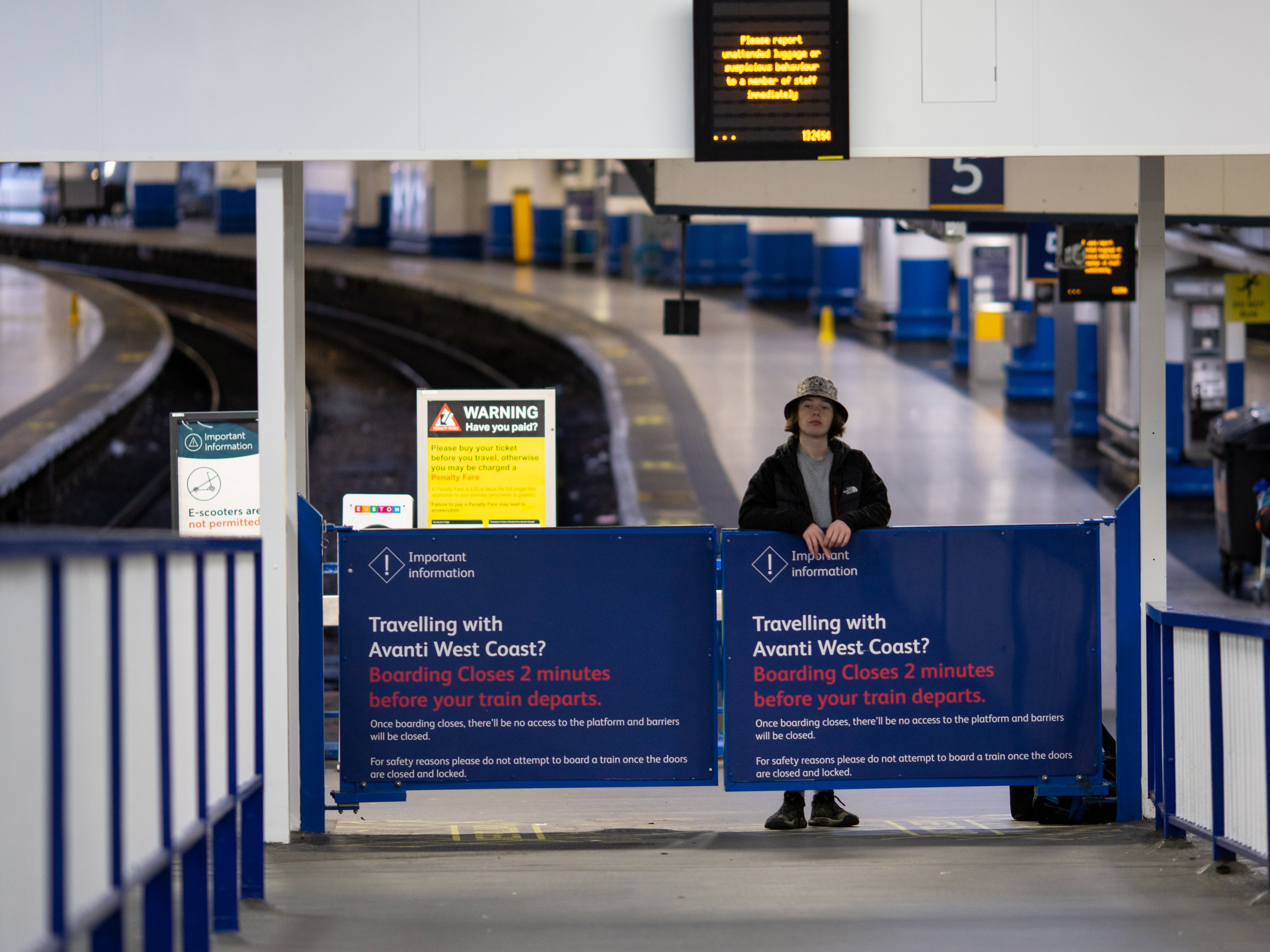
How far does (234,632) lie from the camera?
425cm

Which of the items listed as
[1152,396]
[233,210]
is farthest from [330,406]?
[233,210]

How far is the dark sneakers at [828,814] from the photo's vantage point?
612 cm

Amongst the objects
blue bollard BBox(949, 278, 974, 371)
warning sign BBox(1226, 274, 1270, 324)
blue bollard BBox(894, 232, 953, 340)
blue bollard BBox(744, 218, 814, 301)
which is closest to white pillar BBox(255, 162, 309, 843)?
warning sign BBox(1226, 274, 1270, 324)

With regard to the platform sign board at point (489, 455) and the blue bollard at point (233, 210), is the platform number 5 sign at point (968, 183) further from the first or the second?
the blue bollard at point (233, 210)

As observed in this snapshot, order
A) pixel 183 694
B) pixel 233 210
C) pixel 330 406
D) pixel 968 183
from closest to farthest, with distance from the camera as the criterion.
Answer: pixel 183 694 < pixel 968 183 < pixel 330 406 < pixel 233 210

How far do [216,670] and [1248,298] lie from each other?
1375cm

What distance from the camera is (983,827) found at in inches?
249

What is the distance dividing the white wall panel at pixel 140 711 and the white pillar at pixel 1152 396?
152 inches

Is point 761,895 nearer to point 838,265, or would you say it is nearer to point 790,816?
point 790,816

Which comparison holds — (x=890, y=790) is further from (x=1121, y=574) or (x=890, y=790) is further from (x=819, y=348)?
(x=819, y=348)

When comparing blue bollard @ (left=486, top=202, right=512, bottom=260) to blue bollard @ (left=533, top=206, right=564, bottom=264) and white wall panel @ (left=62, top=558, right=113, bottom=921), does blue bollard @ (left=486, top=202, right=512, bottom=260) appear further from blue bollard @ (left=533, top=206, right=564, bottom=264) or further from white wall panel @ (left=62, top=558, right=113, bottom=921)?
white wall panel @ (left=62, top=558, right=113, bottom=921)

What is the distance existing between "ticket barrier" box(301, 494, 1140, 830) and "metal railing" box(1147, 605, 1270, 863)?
0.26 m

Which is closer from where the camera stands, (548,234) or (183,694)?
(183,694)

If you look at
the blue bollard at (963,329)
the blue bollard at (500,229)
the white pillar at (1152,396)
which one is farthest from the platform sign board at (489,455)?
the blue bollard at (500,229)
